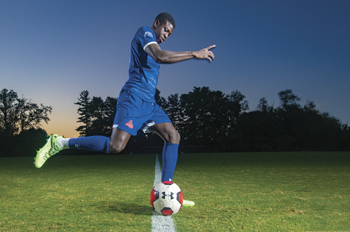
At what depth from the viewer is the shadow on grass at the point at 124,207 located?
317 centimetres

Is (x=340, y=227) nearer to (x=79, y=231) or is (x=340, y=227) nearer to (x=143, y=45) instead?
(x=79, y=231)

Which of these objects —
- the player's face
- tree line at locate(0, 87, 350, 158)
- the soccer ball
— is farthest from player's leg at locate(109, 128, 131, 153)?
tree line at locate(0, 87, 350, 158)

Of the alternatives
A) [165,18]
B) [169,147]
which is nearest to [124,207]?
[169,147]

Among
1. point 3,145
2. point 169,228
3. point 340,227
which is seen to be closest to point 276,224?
point 340,227

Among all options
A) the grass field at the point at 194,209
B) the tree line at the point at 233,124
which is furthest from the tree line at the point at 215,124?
the grass field at the point at 194,209

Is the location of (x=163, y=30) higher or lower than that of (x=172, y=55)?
higher

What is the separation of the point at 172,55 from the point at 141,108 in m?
0.78

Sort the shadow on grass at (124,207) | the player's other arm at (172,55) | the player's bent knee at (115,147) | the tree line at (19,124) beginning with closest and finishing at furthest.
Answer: the player's other arm at (172,55) < the shadow on grass at (124,207) < the player's bent knee at (115,147) < the tree line at (19,124)

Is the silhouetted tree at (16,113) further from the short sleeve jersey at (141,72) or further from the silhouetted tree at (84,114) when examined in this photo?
the short sleeve jersey at (141,72)

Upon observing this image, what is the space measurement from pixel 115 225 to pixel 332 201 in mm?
2855

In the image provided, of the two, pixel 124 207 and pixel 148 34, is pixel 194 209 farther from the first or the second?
pixel 148 34

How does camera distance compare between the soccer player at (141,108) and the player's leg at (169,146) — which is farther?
the player's leg at (169,146)

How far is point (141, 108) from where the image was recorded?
3.42 m

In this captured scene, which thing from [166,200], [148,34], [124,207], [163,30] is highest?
[163,30]
